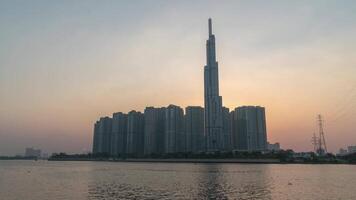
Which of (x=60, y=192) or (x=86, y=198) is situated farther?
(x=60, y=192)

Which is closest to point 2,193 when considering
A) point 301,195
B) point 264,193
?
point 264,193

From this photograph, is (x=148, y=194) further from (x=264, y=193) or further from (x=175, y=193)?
(x=264, y=193)

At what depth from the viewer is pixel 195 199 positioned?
161 feet

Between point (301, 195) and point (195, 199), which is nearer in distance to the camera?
point (195, 199)

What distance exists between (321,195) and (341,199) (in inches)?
170

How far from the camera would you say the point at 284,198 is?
169 ft

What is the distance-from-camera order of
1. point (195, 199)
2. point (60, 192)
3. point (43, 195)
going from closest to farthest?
point (195, 199) → point (43, 195) → point (60, 192)

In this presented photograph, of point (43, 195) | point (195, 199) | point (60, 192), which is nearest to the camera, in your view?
point (195, 199)

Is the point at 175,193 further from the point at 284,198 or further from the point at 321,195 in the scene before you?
the point at 321,195

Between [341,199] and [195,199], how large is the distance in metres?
20.6

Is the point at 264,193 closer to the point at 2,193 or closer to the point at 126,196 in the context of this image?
the point at 126,196

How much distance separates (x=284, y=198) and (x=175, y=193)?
623 inches

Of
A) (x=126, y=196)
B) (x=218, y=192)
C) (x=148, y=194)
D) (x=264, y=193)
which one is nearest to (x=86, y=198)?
(x=126, y=196)

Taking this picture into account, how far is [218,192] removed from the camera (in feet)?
190
